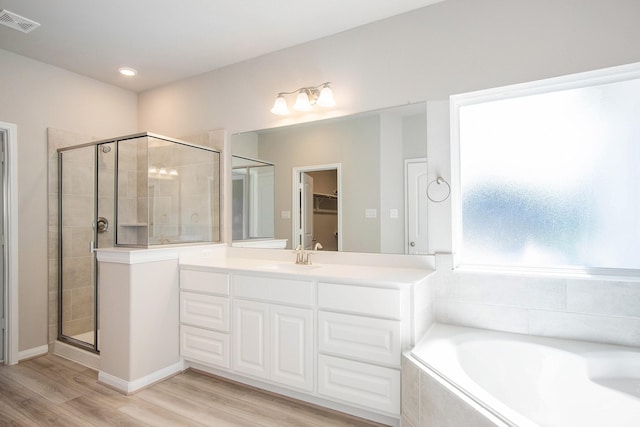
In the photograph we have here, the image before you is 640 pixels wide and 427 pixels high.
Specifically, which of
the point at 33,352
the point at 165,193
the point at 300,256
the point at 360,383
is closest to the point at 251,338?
the point at 300,256

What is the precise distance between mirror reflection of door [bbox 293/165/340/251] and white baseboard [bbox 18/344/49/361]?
247 cm

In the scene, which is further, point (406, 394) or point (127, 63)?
point (127, 63)

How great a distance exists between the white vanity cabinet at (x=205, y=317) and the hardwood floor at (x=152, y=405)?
211 mm

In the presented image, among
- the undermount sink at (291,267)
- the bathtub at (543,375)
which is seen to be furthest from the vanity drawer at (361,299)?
the undermount sink at (291,267)

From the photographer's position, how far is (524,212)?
2.18 meters

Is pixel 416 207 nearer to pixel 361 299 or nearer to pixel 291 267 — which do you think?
pixel 361 299

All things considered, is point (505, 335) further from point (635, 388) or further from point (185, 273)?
point (185, 273)

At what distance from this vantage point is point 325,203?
2.68m

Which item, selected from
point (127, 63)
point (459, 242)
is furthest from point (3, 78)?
point (459, 242)

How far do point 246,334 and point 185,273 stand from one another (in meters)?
0.73

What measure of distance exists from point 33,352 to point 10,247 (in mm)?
942

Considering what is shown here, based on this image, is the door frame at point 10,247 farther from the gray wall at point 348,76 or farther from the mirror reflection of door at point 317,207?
the mirror reflection of door at point 317,207

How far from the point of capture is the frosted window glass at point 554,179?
6.33ft

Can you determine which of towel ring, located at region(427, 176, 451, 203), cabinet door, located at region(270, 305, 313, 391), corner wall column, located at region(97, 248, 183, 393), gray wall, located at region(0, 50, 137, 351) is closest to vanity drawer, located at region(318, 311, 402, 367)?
cabinet door, located at region(270, 305, 313, 391)
